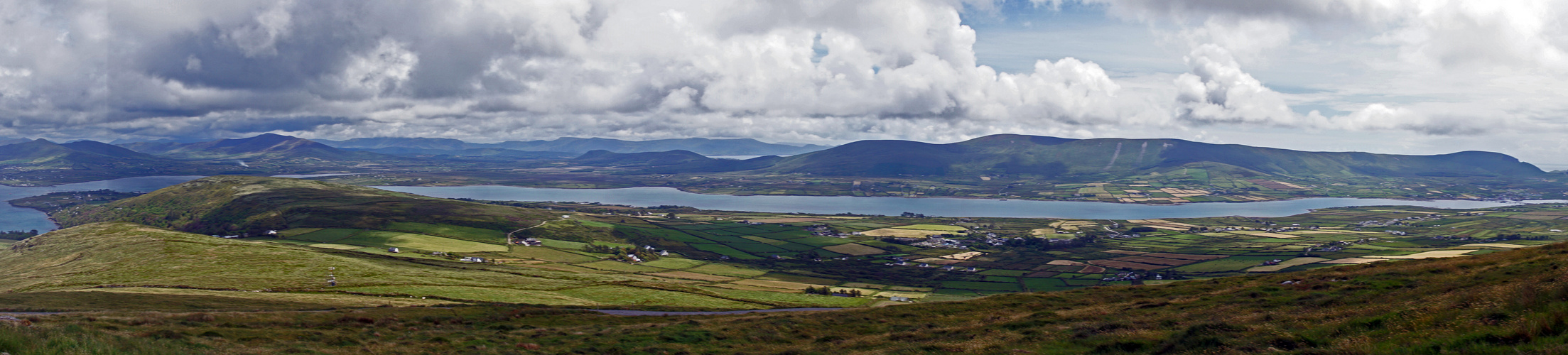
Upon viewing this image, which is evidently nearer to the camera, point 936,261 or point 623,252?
point 936,261

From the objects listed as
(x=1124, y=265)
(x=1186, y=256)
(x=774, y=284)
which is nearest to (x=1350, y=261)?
(x=1186, y=256)

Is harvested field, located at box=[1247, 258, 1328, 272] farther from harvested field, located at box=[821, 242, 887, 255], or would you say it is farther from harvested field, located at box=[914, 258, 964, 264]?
harvested field, located at box=[821, 242, 887, 255]

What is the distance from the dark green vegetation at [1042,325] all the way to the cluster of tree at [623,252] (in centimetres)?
10259

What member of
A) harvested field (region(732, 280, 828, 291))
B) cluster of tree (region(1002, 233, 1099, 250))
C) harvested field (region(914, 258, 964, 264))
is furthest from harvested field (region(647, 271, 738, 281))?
cluster of tree (region(1002, 233, 1099, 250))

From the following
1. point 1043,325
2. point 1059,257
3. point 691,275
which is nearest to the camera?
point 1043,325

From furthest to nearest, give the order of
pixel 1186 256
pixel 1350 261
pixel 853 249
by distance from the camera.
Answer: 1. pixel 853 249
2. pixel 1186 256
3. pixel 1350 261

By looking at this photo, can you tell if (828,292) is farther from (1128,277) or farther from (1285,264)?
(1285,264)

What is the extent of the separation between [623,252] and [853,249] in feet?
199

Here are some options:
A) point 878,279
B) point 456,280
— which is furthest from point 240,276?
point 878,279

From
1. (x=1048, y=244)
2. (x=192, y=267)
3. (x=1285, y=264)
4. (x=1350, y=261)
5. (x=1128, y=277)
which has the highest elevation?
(x=192, y=267)

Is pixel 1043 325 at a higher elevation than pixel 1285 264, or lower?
higher

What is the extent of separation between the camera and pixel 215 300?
200 feet

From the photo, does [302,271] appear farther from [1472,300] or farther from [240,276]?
[1472,300]

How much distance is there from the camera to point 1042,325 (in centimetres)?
3816
